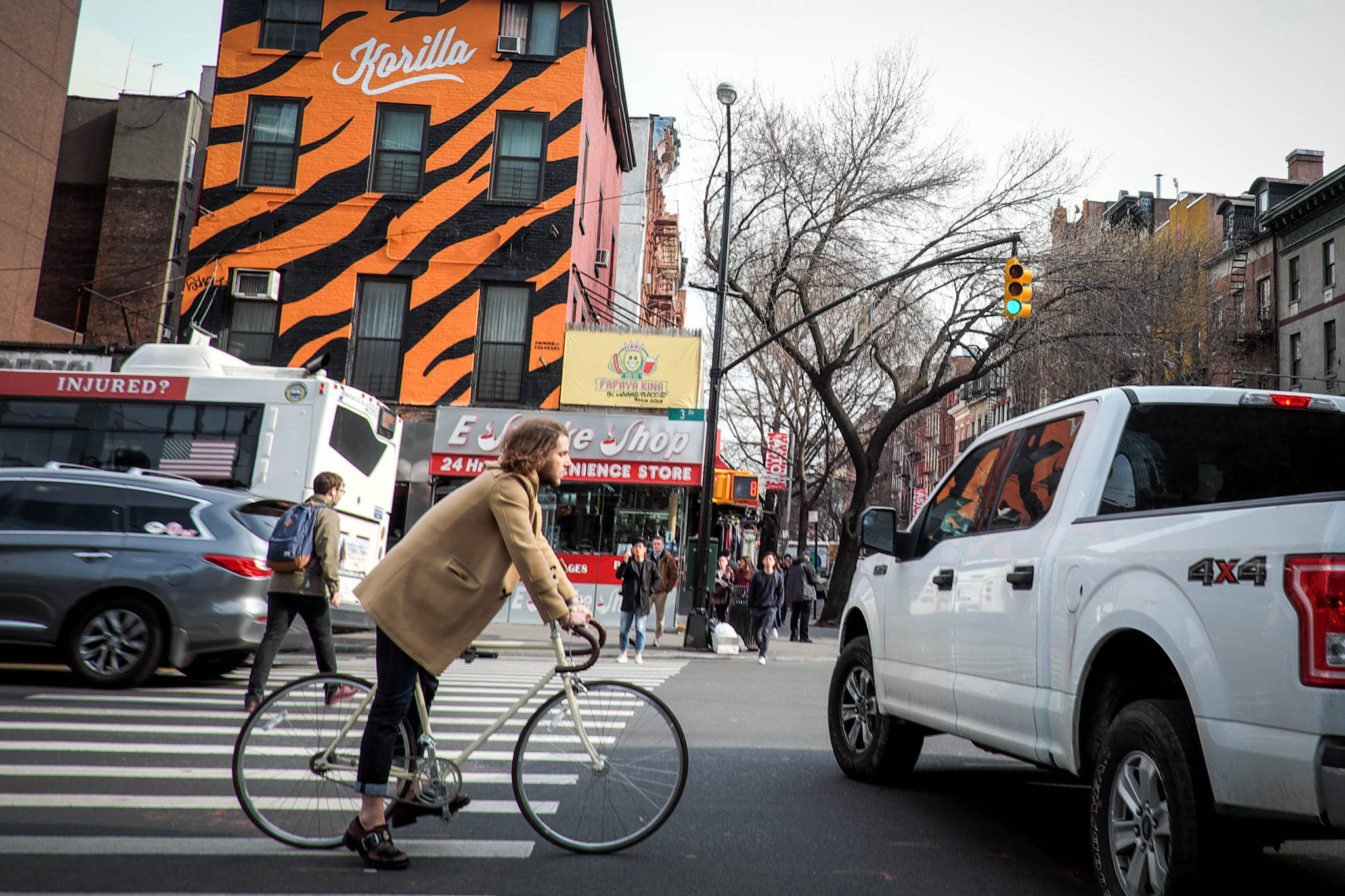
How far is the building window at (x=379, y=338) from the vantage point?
2398cm

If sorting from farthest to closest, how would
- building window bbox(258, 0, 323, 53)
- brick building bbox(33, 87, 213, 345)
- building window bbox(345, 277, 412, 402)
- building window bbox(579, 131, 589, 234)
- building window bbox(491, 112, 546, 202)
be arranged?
brick building bbox(33, 87, 213, 345)
building window bbox(579, 131, 589, 234)
building window bbox(258, 0, 323, 53)
building window bbox(491, 112, 546, 202)
building window bbox(345, 277, 412, 402)

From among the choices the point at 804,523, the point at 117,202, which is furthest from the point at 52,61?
the point at 804,523

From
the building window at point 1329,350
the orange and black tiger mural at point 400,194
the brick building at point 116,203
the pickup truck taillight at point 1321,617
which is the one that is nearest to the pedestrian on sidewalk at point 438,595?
the pickup truck taillight at point 1321,617

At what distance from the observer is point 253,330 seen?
79.1 ft

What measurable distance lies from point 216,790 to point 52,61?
2909 centimetres

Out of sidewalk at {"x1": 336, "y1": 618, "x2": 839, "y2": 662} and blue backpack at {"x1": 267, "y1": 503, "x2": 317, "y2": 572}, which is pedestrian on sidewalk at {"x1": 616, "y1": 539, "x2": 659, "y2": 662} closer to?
sidewalk at {"x1": 336, "y1": 618, "x2": 839, "y2": 662}

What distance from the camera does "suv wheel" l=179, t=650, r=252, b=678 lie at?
1038 cm

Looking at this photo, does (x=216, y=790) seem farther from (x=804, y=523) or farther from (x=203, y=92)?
(x=203, y=92)

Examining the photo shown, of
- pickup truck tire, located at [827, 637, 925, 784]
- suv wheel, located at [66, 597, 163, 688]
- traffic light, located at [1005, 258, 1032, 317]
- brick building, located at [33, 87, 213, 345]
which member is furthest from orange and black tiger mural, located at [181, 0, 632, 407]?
pickup truck tire, located at [827, 637, 925, 784]

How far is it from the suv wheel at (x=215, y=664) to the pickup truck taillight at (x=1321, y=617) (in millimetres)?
9166

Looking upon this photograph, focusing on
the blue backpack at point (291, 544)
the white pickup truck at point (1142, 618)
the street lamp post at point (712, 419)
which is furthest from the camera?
the street lamp post at point (712, 419)

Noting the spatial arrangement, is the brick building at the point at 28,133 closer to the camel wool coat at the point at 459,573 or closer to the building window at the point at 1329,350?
the camel wool coat at the point at 459,573

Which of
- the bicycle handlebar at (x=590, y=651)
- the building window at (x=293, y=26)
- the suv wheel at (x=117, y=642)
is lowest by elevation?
the suv wheel at (x=117, y=642)

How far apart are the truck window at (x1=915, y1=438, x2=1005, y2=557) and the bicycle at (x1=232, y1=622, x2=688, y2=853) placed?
2.07 meters
